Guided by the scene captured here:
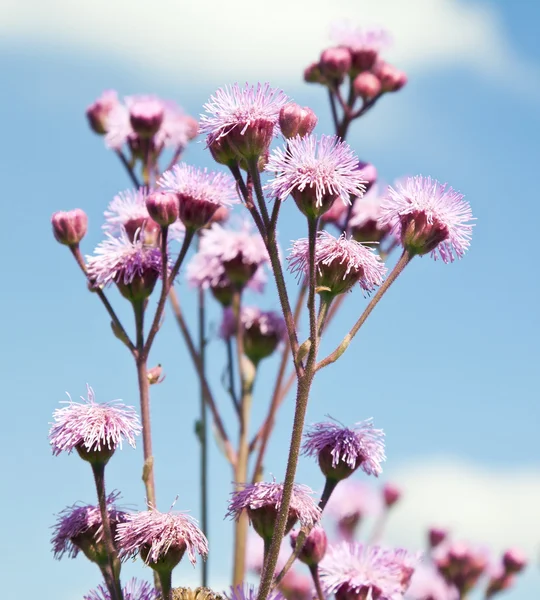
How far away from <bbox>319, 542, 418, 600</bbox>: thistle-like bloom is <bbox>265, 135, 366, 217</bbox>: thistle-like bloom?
0.74 m

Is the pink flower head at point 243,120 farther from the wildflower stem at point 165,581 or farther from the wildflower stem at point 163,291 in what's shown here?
the wildflower stem at point 165,581

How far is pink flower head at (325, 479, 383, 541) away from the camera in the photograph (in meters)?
3.43

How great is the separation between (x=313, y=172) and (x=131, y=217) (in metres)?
0.64

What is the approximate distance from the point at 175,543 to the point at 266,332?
1466mm

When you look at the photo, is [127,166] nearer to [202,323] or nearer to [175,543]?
[202,323]

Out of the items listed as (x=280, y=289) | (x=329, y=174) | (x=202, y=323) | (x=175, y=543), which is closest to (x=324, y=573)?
(x=175, y=543)

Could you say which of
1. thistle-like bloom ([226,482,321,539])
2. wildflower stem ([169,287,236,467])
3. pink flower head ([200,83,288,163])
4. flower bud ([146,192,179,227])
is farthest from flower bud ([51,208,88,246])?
wildflower stem ([169,287,236,467])

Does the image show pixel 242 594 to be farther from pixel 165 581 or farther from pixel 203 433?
pixel 203 433

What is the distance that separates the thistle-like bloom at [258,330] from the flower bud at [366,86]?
74 centimetres

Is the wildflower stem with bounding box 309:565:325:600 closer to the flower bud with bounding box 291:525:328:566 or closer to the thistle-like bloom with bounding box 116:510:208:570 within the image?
the flower bud with bounding box 291:525:328:566

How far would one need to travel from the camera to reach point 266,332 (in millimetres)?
3033

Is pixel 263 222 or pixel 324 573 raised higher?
pixel 263 222

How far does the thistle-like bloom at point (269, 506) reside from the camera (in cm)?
165

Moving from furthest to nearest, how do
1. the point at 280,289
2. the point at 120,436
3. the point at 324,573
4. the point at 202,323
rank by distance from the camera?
the point at 202,323 → the point at 324,573 → the point at 120,436 → the point at 280,289
